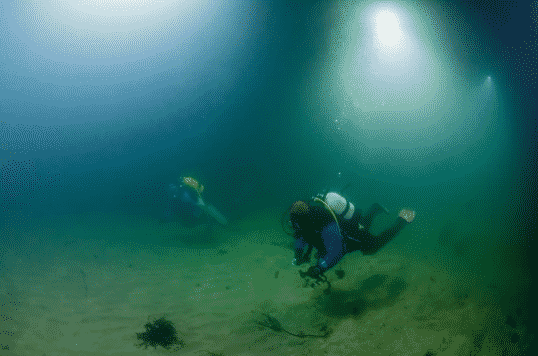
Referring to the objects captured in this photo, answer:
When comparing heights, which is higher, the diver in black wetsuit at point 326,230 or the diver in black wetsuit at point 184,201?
the diver in black wetsuit at point 184,201

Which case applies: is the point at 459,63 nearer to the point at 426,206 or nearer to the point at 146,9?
the point at 426,206

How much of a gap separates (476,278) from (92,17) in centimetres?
2216

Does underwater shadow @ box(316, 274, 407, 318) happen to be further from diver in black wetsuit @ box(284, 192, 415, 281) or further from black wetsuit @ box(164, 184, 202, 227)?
black wetsuit @ box(164, 184, 202, 227)

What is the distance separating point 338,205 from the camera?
3.70 m

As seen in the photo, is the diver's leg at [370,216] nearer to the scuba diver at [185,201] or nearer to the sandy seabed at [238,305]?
the sandy seabed at [238,305]

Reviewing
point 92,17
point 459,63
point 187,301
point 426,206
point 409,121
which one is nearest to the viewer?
point 187,301

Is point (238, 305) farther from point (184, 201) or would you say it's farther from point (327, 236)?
point (184, 201)

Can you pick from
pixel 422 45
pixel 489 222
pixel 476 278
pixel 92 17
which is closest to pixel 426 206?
pixel 489 222

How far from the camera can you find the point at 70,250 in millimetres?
8055

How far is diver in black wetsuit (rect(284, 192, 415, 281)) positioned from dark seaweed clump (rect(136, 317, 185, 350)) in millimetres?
2248

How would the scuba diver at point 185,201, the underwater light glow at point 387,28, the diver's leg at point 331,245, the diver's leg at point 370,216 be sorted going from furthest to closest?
the underwater light glow at point 387,28 < the scuba diver at point 185,201 < the diver's leg at point 370,216 < the diver's leg at point 331,245

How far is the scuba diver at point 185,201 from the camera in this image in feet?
25.2

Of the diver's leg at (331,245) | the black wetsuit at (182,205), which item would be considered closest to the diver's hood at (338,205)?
the diver's leg at (331,245)

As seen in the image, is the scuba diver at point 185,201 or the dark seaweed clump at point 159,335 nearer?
the dark seaweed clump at point 159,335
